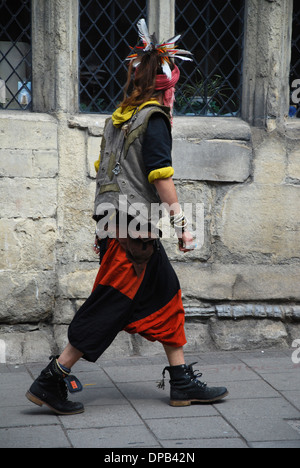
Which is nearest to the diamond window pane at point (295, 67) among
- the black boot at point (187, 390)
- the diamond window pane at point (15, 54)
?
→ the diamond window pane at point (15, 54)

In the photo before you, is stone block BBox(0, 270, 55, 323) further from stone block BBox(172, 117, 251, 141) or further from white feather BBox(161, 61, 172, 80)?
white feather BBox(161, 61, 172, 80)

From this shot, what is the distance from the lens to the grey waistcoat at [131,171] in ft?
12.1

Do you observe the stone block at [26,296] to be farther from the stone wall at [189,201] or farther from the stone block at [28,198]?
the stone block at [28,198]

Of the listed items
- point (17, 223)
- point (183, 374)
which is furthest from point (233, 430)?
point (17, 223)

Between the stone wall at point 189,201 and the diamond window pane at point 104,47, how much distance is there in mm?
124

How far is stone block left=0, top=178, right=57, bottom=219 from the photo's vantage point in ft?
15.7

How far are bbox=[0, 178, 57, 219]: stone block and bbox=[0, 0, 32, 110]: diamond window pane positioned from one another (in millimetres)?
591

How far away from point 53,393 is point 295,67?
3083 mm

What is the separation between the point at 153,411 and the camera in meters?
3.80

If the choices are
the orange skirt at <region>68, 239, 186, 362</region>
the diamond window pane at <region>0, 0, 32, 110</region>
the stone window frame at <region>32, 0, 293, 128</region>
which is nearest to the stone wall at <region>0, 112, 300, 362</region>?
the stone window frame at <region>32, 0, 293, 128</region>

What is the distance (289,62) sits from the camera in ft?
17.4

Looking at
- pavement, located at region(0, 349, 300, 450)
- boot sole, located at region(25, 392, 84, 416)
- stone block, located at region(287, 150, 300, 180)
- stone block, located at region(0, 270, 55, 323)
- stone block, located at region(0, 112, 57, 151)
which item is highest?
stone block, located at region(0, 112, 57, 151)

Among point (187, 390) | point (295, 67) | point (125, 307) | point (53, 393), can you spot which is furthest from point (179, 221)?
point (295, 67)

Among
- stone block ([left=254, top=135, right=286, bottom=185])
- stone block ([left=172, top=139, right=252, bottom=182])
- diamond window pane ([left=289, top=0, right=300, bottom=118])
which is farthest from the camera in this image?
diamond window pane ([left=289, top=0, right=300, bottom=118])
